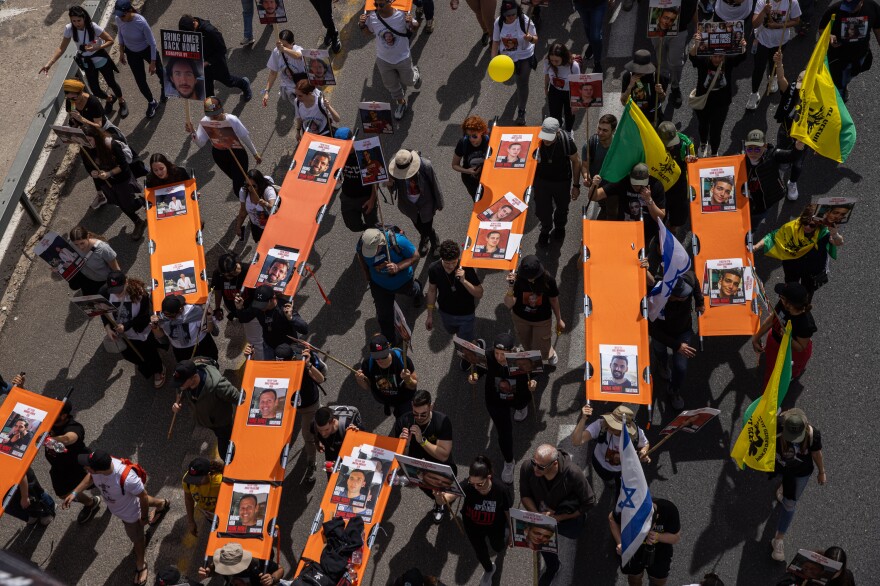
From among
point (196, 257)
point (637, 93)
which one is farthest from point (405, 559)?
point (637, 93)

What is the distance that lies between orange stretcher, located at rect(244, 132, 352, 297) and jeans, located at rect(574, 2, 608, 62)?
4.42 meters

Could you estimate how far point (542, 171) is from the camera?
1156 centimetres

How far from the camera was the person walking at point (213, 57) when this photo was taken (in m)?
13.6

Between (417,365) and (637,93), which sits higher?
(637,93)

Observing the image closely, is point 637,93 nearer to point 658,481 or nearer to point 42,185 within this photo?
point 658,481

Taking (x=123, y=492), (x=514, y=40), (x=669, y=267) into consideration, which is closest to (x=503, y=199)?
(x=669, y=267)

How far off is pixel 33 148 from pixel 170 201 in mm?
3224

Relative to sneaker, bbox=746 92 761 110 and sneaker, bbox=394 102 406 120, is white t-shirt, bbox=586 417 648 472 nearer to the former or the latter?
sneaker, bbox=746 92 761 110

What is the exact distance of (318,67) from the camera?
12812 mm

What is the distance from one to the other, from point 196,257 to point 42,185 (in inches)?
170

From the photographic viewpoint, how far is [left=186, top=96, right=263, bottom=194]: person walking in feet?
39.4

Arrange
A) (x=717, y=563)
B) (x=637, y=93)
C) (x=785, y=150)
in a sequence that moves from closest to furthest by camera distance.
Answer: (x=717, y=563) → (x=785, y=150) → (x=637, y=93)

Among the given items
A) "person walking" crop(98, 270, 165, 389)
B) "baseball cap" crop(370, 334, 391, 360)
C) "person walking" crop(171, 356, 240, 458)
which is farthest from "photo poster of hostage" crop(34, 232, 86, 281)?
"baseball cap" crop(370, 334, 391, 360)

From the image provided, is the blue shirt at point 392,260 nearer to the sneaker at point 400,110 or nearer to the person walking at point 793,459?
the sneaker at point 400,110
